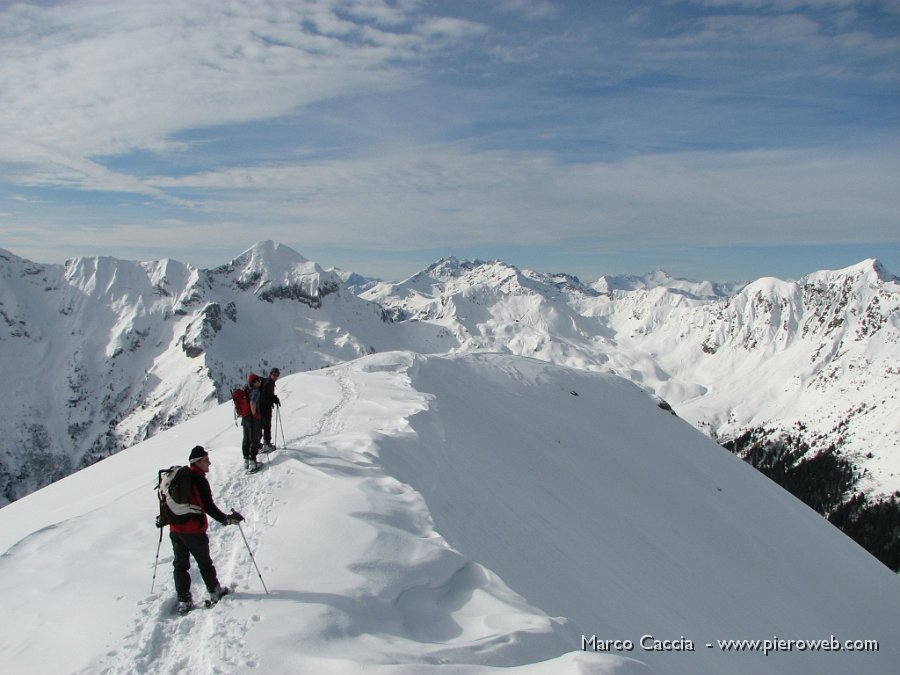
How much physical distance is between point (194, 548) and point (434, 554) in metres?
4.75

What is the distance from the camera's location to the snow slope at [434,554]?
342 inches

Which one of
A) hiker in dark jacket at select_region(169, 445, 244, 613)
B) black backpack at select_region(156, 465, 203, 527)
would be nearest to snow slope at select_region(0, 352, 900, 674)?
hiker in dark jacket at select_region(169, 445, 244, 613)

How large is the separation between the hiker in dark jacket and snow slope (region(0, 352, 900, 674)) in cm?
35

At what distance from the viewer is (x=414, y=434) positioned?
23.0m

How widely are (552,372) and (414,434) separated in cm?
3156

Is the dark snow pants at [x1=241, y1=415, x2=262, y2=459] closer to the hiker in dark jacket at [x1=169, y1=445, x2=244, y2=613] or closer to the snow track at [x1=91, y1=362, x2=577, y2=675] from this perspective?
the snow track at [x1=91, y1=362, x2=577, y2=675]

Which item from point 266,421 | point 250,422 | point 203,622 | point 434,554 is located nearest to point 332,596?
point 203,622

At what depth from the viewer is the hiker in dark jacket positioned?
9.55 m

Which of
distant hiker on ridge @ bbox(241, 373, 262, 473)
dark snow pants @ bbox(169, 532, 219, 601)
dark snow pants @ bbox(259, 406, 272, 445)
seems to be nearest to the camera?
dark snow pants @ bbox(169, 532, 219, 601)

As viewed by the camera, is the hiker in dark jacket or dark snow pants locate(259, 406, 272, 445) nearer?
the hiker in dark jacket

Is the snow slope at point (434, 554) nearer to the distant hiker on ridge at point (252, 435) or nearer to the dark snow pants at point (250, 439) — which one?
the distant hiker on ridge at point (252, 435)

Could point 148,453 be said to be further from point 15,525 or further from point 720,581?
point 720,581

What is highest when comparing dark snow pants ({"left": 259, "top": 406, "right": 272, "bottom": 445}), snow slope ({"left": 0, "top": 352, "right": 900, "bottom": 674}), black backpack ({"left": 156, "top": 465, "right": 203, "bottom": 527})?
dark snow pants ({"left": 259, "top": 406, "right": 272, "bottom": 445})

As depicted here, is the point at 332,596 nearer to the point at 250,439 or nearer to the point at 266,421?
the point at 250,439
